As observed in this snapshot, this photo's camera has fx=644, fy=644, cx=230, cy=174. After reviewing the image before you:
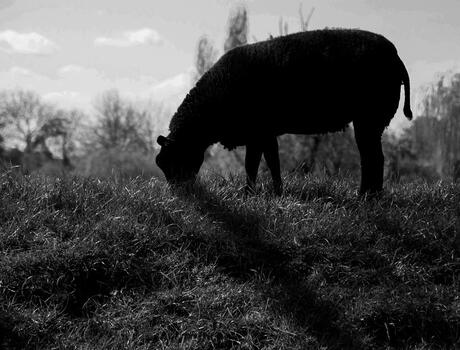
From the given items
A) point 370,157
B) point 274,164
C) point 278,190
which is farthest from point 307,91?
point 278,190

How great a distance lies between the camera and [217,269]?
5879mm

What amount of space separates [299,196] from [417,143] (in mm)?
34616

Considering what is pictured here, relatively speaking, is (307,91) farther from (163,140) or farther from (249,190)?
(163,140)

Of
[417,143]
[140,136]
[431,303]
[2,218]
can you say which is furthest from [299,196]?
[140,136]

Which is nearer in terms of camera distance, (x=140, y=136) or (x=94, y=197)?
(x=94, y=197)

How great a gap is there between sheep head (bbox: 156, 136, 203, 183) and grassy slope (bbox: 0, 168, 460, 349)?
0.69 metres

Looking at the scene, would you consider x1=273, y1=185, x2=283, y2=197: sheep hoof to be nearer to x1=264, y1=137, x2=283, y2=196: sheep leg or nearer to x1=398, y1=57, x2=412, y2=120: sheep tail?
x1=264, y1=137, x2=283, y2=196: sheep leg

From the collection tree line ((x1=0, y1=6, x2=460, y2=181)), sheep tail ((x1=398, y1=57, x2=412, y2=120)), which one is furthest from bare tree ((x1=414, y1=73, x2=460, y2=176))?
sheep tail ((x1=398, y1=57, x2=412, y2=120))

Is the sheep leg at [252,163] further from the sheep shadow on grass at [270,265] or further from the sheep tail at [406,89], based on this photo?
the sheep tail at [406,89]

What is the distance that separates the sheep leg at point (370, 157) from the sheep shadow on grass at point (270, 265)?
1.55m

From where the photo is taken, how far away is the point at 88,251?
584cm

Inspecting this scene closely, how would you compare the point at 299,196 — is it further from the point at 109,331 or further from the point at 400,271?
the point at 109,331

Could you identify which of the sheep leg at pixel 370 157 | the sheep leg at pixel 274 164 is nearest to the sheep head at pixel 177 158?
the sheep leg at pixel 274 164

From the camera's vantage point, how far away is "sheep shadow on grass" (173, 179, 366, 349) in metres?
5.26
